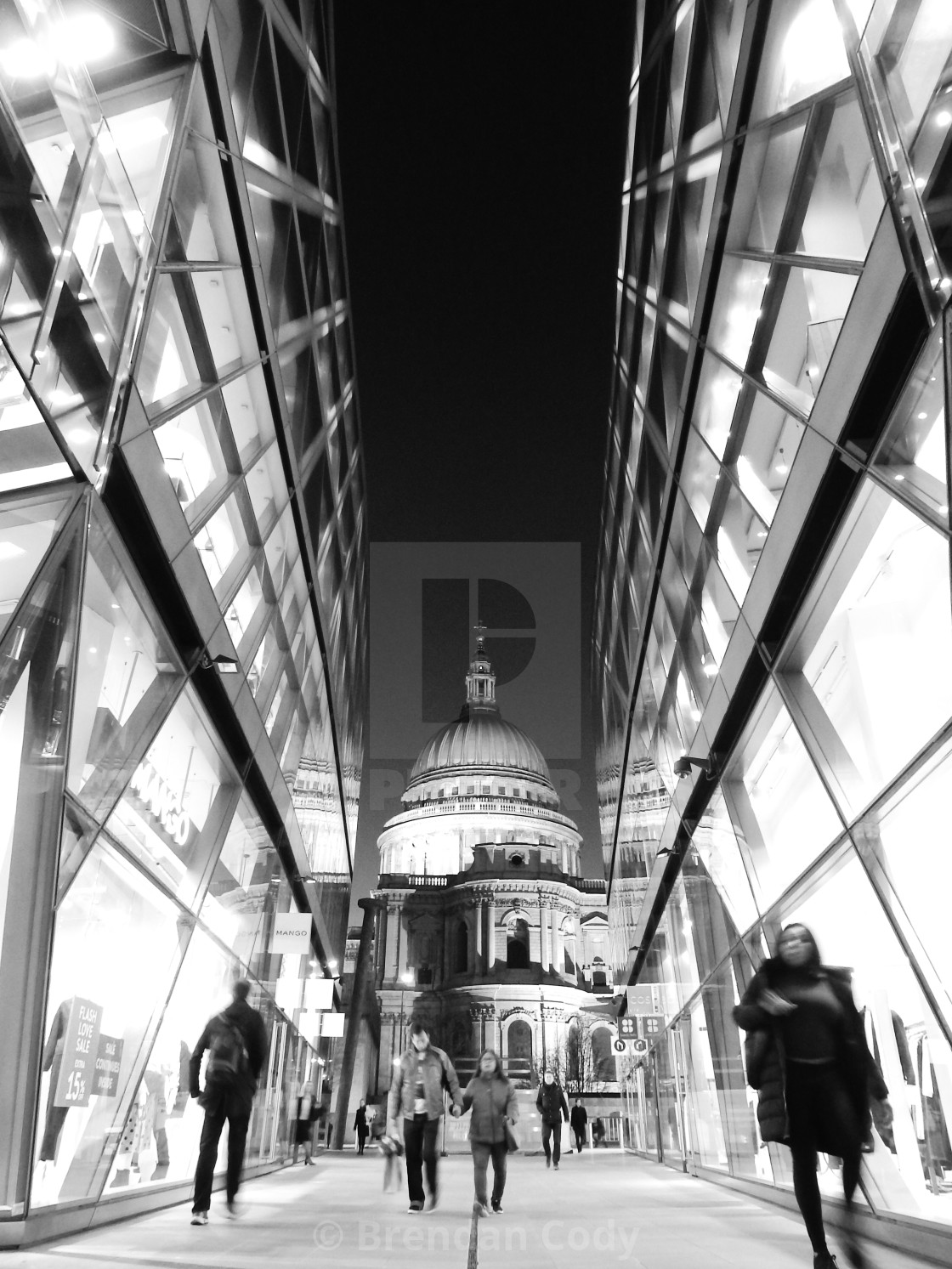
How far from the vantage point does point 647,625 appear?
1650 centimetres

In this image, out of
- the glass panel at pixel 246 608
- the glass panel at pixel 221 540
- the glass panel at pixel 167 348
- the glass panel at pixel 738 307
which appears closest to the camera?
the glass panel at pixel 167 348

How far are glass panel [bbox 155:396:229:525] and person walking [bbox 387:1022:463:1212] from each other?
19.4 feet

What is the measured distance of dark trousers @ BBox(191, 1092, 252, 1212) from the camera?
7.13m

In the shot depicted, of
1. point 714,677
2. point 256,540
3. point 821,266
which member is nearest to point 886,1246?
point 714,677

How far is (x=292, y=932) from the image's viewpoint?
18.1 meters

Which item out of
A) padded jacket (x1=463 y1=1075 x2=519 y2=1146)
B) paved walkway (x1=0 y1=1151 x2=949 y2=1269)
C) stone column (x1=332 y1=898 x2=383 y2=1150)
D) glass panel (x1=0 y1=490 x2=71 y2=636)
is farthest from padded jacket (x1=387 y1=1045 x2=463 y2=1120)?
stone column (x1=332 y1=898 x2=383 y2=1150)

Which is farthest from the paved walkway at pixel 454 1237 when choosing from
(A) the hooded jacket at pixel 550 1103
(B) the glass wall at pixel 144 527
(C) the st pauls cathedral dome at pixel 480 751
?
(C) the st pauls cathedral dome at pixel 480 751

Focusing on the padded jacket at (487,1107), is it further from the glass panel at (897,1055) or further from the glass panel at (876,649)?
the glass panel at (876,649)

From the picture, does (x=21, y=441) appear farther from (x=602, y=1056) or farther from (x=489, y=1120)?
(x=602, y=1056)

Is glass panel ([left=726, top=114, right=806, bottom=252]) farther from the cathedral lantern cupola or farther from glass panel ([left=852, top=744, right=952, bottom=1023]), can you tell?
the cathedral lantern cupola

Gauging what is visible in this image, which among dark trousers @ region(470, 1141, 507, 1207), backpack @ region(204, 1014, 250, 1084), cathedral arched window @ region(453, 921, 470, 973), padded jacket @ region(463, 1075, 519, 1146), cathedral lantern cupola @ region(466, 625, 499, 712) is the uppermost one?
cathedral lantern cupola @ region(466, 625, 499, 712)

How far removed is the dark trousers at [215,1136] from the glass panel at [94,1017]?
867 mm

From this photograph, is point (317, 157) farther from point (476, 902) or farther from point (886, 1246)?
point (476, 902)

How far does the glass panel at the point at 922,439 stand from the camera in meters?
5.29
